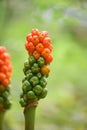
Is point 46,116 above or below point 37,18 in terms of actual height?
below

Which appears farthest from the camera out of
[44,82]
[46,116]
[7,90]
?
[46,116]

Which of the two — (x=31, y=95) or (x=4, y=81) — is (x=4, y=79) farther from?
(x=31, y=95)

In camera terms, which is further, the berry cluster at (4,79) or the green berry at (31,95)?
the berry cluster at (4,79)

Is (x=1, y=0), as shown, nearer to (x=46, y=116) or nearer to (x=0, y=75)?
(x=46, y=116)

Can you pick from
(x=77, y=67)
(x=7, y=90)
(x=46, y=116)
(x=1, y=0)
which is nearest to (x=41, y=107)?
(x=46, y=116)

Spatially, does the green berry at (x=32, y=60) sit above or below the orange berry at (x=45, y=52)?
below

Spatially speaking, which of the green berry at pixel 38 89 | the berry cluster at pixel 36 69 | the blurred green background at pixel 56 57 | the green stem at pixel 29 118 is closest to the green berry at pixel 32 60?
the berry cluster at pixel 36 69

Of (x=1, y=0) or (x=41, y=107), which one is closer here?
(x=41, y=107)

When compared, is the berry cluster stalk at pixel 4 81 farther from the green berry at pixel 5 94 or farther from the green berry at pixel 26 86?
the green berry at pixel 26 86
